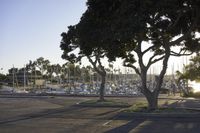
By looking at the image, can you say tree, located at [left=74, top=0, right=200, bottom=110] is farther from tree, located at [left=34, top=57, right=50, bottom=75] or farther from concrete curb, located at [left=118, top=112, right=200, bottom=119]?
tree, located at [left=34, top=57, right=50, bottom=75]

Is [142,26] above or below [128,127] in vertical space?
above

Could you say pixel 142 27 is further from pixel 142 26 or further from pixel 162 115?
pixel 162 115

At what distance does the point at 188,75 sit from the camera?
57531mm

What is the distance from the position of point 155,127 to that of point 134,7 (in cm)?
721

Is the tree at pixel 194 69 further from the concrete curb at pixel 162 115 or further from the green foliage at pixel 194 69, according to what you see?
the concrete curb at pixel 162 115

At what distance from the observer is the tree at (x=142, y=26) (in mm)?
25062

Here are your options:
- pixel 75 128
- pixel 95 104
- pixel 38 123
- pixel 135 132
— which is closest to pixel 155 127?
pixel 135 132

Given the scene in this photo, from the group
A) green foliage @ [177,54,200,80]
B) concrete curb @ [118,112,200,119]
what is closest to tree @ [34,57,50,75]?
green foliage @ [177,54,200,80]

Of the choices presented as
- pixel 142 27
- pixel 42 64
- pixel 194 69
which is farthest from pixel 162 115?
pixel 42 64

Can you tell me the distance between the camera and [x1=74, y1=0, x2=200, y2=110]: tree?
82.2 feet

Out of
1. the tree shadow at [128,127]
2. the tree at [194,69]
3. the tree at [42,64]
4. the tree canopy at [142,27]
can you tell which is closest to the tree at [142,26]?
the tree canopy at [142,27]

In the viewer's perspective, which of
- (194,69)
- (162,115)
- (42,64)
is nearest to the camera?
(162,115)

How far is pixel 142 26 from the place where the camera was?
80.9ft

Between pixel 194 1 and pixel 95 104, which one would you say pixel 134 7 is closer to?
pixel 194 1
